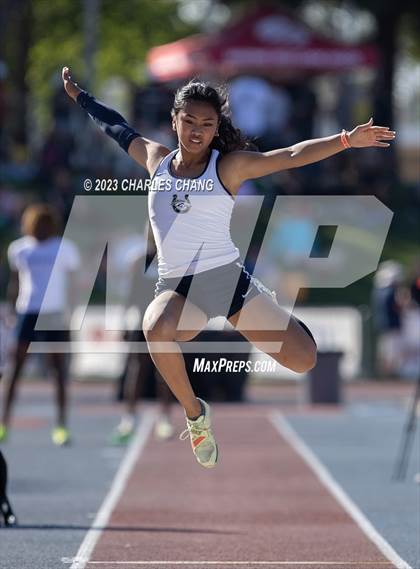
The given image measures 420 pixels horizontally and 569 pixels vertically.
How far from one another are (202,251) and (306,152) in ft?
2.53

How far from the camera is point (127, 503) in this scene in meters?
11.4

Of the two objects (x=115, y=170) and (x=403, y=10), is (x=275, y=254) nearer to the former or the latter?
(x=115, y=170)

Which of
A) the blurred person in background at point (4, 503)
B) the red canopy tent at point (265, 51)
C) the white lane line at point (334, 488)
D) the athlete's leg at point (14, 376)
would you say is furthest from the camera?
the red canopy tent at point (265, 51)

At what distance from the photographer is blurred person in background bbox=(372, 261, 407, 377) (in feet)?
75.0

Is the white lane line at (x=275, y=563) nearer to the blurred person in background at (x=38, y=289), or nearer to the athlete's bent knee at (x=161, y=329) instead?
the athlete's bent knee at (x=161, y=329)

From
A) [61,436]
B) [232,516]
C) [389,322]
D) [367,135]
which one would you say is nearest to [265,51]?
[389,322]

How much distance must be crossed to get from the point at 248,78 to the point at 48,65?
25.1 m

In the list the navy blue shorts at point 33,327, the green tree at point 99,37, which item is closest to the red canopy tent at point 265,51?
the navy blue shorts at point 33,327

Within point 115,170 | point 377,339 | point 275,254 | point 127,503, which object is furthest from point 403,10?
point 127,503

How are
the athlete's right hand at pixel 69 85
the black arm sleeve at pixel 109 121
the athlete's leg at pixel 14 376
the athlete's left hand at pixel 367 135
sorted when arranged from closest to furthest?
the athlete's left hand at pixel 367 135 → the black arm sleeve at pixel 109 121 → the athlete's right hand at pixel 69 85 → the athlete's leg at pixel 14 376

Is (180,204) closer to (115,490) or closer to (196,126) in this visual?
(196,126)

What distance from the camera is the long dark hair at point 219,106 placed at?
26.4ft

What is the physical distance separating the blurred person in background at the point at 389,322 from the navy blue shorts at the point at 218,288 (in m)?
14.7

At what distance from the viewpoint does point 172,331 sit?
7.98 meters
